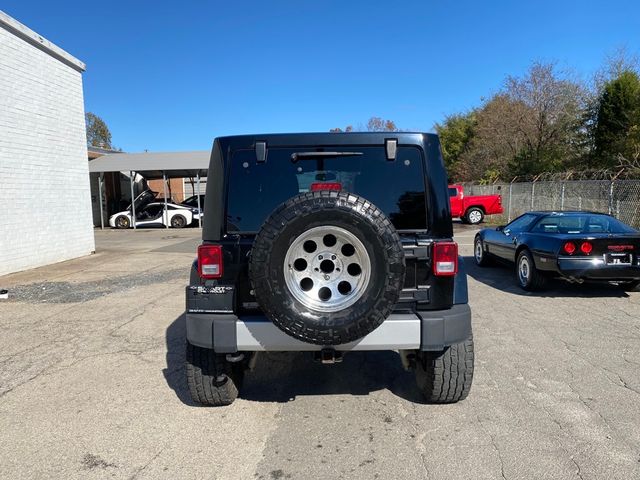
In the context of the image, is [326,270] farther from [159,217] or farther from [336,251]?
[159,217]

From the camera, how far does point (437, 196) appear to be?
10.3 feet

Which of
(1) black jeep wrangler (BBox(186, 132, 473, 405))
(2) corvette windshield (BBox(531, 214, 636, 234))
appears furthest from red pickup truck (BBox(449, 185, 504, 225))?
(1) black jeep wrangler (BBox(186, 132, 473, 405))

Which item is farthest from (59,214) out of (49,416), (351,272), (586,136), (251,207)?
(586,136)

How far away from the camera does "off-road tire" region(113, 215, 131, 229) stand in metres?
22.8

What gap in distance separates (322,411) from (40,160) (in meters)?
10.5

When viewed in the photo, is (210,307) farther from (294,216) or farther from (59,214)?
(59,214)

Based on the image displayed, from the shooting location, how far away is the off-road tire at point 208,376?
337 cm

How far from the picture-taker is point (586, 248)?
21.5 feet

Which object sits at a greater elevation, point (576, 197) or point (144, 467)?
point (576, 197)

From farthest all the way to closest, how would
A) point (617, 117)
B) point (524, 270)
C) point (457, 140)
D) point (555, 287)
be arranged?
point (457, 140), point (617, 117), point (555, 287), point (524, 270)

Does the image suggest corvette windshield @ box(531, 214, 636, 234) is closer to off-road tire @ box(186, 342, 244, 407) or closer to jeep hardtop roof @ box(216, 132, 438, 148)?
jeep hardtop roof @ box(216, 132, 438, 148)

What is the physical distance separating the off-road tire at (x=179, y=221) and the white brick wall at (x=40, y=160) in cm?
941

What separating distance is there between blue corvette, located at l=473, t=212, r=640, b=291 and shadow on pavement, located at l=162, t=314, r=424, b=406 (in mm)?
3534

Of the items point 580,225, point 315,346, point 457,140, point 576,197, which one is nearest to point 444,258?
point 315,346
